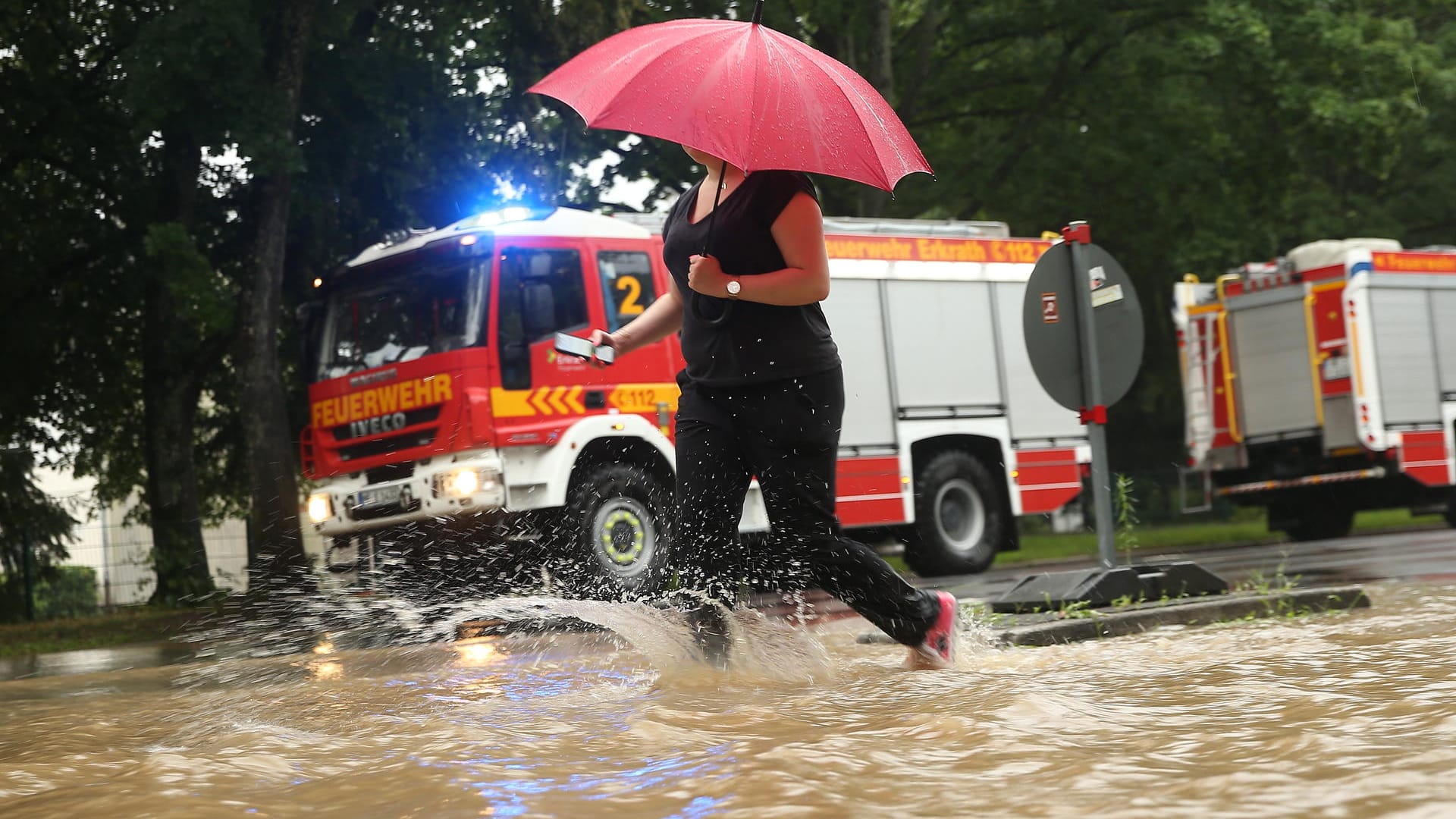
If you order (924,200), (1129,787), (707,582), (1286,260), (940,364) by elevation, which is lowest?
(1129,787)

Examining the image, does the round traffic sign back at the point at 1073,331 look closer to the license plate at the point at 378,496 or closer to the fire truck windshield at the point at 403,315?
the fire truck windshield at the point at 403,315

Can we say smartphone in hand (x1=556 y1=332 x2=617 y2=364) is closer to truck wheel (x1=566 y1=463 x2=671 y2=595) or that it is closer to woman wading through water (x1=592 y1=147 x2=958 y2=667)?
woman wading through water (x1=592 y1=147 x2=958 y2=667)

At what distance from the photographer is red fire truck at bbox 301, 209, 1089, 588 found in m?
10.8

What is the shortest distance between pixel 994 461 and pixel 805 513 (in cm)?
954

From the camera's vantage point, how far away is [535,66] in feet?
56.3

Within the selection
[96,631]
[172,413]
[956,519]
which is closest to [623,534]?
[956,519]

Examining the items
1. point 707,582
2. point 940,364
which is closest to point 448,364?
point 940,364

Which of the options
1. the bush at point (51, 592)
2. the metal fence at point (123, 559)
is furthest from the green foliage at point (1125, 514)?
the bush at point (51, 592)

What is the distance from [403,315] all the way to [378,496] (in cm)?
136

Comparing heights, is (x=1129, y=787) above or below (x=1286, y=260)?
below

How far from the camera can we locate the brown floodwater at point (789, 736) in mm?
2846

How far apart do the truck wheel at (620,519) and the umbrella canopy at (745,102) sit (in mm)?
5783

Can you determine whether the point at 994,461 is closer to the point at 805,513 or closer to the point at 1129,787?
the point at 805,513

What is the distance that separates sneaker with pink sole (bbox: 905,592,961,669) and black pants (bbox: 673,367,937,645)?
0.16 m
